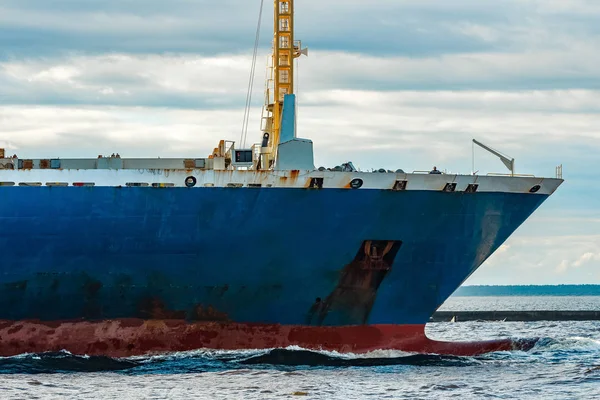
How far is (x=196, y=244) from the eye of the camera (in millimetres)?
29328

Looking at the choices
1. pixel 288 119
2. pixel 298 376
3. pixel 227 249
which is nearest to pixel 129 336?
pixel 227 249

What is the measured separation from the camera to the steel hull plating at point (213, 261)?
29.0 meters

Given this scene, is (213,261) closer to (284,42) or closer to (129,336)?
(129,336)

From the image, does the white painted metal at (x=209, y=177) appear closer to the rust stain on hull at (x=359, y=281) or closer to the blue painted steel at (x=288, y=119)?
the blue painted steel at (x=288, y=119)

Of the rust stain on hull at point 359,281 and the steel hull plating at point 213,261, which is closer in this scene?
the steel hull plating at point 213,261

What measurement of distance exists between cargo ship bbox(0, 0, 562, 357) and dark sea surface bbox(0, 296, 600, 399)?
0.56m

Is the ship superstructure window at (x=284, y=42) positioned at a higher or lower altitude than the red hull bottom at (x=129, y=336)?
higher

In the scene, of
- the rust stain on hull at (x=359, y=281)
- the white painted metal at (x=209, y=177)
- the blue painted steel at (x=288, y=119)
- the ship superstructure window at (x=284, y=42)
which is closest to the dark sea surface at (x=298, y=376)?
the rust stain on hull at (x=359, y=281)

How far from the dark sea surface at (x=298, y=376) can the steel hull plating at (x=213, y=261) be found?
61 cm

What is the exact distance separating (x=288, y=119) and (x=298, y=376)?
793 cm

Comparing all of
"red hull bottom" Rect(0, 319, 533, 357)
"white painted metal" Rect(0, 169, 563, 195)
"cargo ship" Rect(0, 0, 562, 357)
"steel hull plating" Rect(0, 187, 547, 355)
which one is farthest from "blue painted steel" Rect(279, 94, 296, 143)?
"red hull bottom" Rect(0, 319, 533, 357)

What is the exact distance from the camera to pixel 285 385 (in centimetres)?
2605

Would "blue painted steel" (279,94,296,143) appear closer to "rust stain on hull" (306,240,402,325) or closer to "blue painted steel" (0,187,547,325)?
"blue painted steel" (0,187,547,325)

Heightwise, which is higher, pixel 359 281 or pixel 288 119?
pixel 288 119
